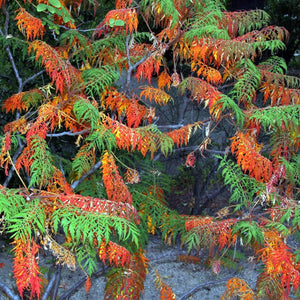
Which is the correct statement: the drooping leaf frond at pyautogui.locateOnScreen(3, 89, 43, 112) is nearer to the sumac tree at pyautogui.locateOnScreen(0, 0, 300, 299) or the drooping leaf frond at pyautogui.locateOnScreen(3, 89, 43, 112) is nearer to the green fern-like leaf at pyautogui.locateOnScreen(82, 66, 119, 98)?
the sumac tree at pyautogui.locateOnScreen(0, 0, 300, 299)

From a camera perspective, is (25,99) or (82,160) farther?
(25,99)

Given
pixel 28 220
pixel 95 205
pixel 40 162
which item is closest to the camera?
pixel 28 220

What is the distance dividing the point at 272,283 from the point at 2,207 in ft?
5.76

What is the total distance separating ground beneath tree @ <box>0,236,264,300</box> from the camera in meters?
4.00

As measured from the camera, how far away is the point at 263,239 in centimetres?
253

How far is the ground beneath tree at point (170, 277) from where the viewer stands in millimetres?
4000

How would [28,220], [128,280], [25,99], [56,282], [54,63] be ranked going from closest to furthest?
[28,220] < [54,63] < [128,280] < [25,99] < [56,282]

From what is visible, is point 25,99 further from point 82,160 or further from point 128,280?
point 128,280

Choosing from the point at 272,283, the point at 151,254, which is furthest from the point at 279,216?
the point at 151,254

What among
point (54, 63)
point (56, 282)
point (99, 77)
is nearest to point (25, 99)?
point (54, 63)

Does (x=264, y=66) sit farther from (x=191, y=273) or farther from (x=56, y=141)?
(x=191, y=273)

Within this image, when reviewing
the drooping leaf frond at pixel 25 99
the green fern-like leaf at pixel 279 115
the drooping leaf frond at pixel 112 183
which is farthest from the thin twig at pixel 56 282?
the green fern-like leaf at pixel 279 115

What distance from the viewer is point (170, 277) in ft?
14.1

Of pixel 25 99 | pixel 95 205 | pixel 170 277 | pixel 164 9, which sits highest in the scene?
pixel 164 9
